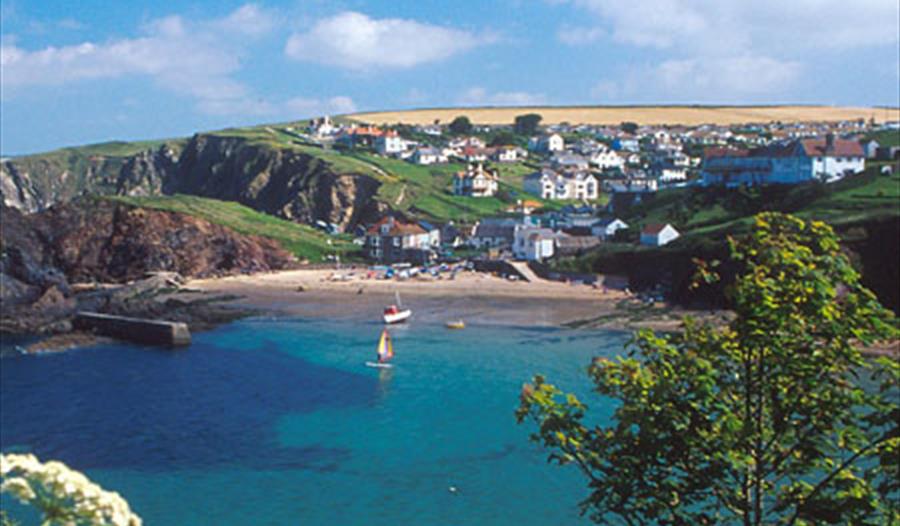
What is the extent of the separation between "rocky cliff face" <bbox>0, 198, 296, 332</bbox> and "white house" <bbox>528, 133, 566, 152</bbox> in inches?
3151

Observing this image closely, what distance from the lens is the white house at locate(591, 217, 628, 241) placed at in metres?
89.6

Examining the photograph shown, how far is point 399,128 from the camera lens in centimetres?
18150

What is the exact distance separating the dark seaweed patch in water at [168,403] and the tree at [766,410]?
24.8 m

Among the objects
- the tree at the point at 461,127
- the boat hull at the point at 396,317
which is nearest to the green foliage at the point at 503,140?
the tree at the point at 461,127

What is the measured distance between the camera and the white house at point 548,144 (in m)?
165

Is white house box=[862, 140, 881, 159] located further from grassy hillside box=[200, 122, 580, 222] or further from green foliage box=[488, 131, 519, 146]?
green foliage box=[488, 131, 519, 146]

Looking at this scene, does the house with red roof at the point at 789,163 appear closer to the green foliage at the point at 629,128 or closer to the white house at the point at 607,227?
the white house at the point at 607,227

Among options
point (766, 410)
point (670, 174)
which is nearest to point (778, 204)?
point (670, 174)

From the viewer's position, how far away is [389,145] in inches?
5950

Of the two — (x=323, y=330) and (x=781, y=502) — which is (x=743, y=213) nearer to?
(x=323, y=330)

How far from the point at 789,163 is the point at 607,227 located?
19293 millimetres

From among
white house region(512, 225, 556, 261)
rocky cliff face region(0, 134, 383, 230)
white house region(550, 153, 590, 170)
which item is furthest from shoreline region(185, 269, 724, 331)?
white house region(550, 153, 590, 170)

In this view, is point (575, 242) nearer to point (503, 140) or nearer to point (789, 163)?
point (789, 163)

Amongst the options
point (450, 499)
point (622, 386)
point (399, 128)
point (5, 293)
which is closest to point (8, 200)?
point (399, 128)
